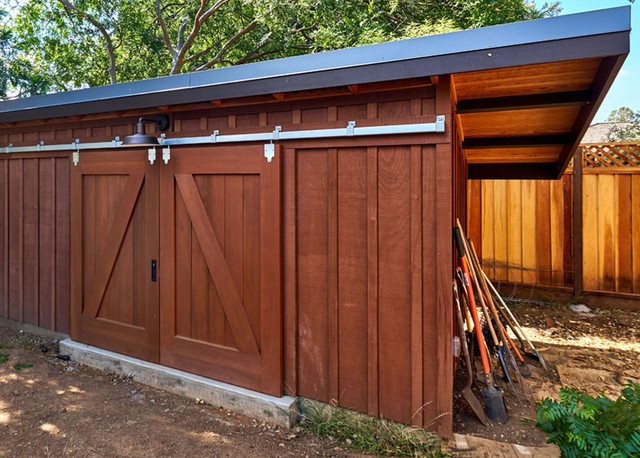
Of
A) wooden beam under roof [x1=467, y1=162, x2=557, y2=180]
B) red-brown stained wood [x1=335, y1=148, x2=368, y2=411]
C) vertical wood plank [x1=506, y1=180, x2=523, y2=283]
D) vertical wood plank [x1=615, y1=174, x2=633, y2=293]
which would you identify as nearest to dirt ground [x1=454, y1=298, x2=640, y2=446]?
vertical wood plank [x1=615, y1=174, x2=633, y2=293]

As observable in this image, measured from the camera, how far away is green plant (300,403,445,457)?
242cm

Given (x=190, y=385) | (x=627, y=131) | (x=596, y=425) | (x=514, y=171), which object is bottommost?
(x=190, y=385)

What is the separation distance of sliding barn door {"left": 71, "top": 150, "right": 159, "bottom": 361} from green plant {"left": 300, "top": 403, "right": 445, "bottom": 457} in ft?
5.16

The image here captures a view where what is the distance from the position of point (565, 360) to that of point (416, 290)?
2547mm

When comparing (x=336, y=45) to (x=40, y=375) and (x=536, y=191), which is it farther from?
(x=40, y=375)

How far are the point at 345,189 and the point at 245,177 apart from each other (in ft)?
2.73

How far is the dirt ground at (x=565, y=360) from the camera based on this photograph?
8.79 feet

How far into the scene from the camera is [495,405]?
275cm

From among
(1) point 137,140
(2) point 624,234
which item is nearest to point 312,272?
(1) point 137,140

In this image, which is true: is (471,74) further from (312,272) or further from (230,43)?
(230,43)

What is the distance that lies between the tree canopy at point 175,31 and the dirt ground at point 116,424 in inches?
296

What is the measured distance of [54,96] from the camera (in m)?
3.79

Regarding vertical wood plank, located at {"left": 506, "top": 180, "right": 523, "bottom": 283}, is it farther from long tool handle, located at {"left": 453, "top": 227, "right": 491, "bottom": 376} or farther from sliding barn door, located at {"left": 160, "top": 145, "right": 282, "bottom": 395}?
sliding barn door, located at {"left": 160, "top": 145, "right": 282, "bottom": 395}

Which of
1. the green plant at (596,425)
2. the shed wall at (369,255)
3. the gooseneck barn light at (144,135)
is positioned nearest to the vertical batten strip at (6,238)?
the gooseneck barn light at (144,135)
